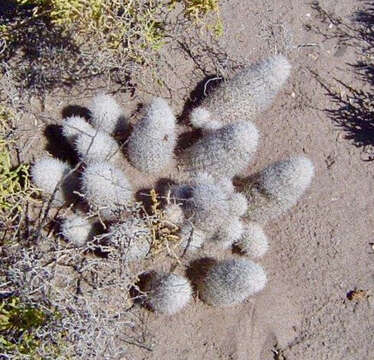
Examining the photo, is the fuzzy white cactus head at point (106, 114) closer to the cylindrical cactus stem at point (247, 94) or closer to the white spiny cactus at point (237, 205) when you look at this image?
the cylindrical cactus stem at point (247, 94)

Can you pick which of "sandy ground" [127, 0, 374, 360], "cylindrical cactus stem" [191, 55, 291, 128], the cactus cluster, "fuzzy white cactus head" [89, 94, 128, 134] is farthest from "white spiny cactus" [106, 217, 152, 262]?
"cylindrical cactus stem" [191, 55, 291, 128]

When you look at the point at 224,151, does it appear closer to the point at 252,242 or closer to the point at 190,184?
the point at 190,184

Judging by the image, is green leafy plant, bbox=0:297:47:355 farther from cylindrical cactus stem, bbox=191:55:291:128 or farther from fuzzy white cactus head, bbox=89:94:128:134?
cylindrical cactus stem, bbox=191:55:291:128

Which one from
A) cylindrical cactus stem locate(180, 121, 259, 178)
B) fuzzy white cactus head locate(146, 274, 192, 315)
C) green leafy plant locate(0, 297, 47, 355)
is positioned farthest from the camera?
cylindrical cactus stem locate(180, 121, 259, 178)

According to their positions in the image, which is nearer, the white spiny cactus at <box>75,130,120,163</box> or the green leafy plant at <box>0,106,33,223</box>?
the green leafy plant at <box>0,106,33,223</box>

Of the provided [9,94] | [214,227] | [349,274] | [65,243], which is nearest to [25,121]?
[9,94]

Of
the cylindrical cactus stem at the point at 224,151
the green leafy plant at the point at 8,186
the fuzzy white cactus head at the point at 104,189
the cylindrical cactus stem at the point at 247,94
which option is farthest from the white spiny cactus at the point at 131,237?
the cylindrical cactus stem at the point at 247,94

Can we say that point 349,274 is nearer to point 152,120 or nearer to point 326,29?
point 152,120

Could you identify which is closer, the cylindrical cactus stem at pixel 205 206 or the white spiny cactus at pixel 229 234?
the cylindrical cactus stem at pixel 205 206
